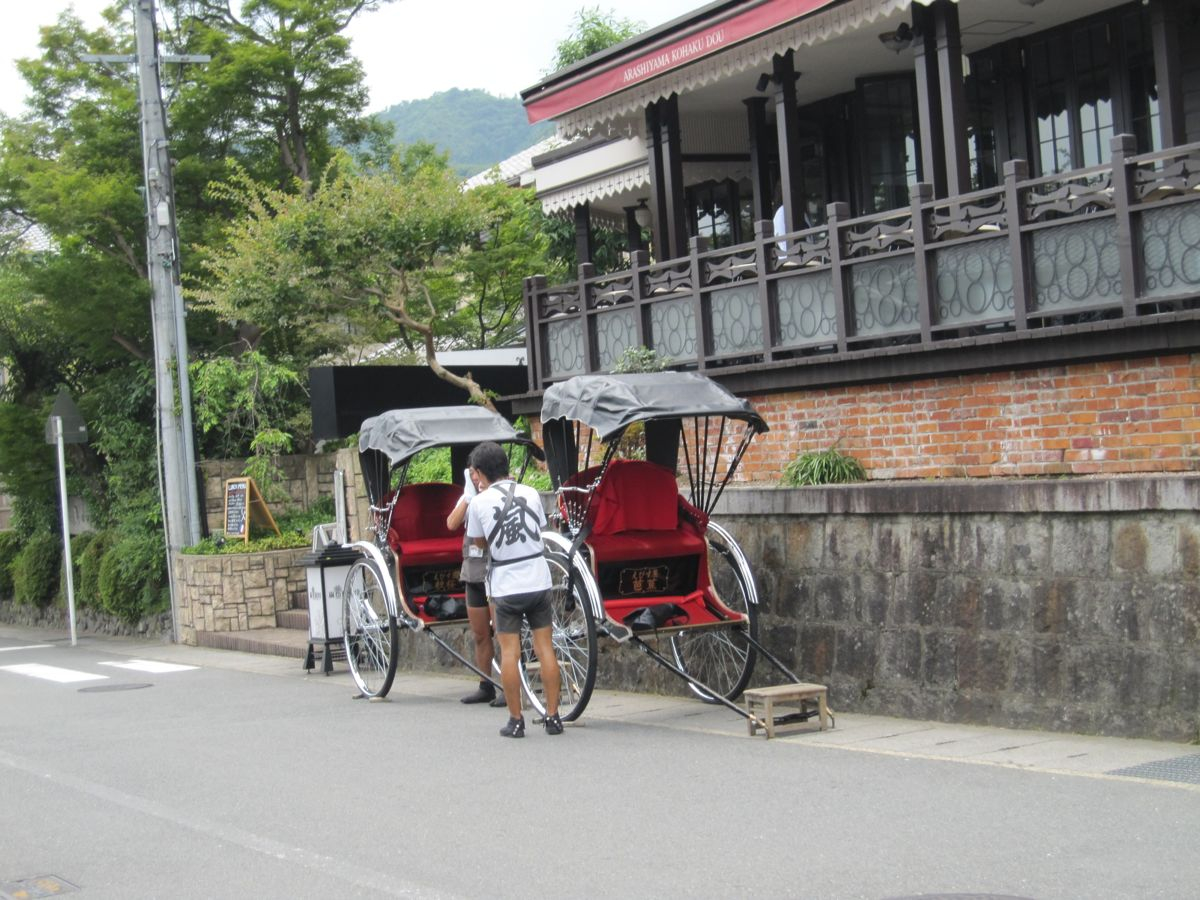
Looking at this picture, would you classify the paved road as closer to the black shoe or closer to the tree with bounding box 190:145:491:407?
A: the black shoe

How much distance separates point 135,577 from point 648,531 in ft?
44.1

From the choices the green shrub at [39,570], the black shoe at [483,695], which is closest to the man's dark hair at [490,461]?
the black shoe at [483,695]

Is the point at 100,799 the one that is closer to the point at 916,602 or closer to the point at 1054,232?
the point at 916,602

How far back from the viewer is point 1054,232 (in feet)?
33.6

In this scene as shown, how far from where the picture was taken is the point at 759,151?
54.8 ft

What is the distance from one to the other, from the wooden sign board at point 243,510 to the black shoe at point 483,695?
8.90m

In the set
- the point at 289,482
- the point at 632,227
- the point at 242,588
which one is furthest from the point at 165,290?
the point at 632,227

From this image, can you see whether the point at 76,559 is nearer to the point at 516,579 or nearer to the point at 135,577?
the point at 135,577

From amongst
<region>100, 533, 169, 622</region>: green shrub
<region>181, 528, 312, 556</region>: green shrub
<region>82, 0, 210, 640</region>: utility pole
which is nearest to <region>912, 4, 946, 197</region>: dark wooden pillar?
<region>181, 528, 312, 556</region>: green shrub

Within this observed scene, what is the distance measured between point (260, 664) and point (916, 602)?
933 centimetres

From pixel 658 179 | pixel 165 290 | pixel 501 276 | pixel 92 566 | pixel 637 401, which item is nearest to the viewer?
pixel 637 401

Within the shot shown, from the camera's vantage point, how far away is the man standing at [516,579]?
30.7ft

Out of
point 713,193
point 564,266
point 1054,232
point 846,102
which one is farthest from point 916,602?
point 564,266

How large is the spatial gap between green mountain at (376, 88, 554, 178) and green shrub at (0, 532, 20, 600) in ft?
177
